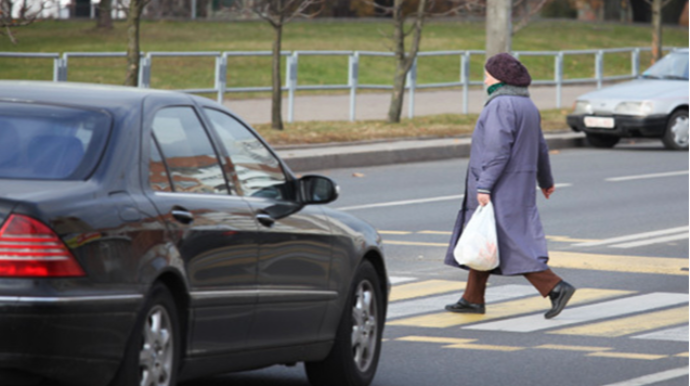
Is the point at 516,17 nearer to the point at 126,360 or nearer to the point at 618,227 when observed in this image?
the point at 618,227

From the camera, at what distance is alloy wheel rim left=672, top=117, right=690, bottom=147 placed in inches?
985

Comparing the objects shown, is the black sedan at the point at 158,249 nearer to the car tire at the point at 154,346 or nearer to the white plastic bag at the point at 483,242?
the car tire at the point at 154,346

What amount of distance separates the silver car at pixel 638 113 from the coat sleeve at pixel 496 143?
15.2m

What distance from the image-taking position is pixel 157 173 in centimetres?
591

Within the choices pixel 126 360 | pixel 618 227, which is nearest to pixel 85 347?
pixel 126 360

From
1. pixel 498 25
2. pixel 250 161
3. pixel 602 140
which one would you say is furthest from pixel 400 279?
pixel 602 140

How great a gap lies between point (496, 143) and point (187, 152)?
12.5ft

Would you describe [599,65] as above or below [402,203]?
above

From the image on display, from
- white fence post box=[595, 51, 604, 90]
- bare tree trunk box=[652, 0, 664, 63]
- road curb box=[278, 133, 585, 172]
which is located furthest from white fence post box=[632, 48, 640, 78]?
road curb box=[278, 133, 585, 172]

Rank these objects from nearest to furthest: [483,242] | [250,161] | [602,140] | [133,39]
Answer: [250,161] → [483,242] → [133,39] → [602,140]

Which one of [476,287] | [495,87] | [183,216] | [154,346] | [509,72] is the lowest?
[476,287]

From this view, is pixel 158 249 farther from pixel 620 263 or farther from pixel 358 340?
pixel 620 263

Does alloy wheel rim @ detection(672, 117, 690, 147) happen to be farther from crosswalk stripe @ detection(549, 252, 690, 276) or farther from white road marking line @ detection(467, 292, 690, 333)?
white road marking line @ detection(467, 292, 690, 333)

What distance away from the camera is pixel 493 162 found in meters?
9.71
